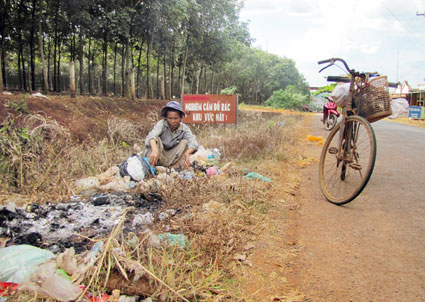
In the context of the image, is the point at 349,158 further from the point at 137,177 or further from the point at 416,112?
the point at 416,112

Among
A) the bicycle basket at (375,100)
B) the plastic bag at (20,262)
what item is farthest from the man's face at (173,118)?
the plastic bag at (20,262)

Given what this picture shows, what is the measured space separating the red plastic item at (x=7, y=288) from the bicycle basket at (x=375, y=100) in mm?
3734

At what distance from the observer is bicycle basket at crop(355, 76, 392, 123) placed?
3.70 m

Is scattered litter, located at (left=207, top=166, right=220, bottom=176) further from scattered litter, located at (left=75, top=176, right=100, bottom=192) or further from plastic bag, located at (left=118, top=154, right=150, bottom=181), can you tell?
scattered litter, located at (left=75, top=176, right=100, bottom=192)

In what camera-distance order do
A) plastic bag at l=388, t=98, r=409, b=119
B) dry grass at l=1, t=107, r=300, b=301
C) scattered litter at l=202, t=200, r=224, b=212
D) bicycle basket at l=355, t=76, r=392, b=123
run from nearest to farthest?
dry grass at l=1, t=107, r=300, b=301
scattered litter at l=202, t=200, r=224, b=212
bicycle basket at l=355, t=76, r=392, b=123
plastic bag at l=388, t=98, r=409, b=119

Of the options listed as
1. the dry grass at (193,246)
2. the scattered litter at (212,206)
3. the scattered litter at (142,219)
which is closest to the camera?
the dry grass at (193,246)

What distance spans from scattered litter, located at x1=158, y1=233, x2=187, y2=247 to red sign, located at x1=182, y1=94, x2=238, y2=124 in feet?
21.5

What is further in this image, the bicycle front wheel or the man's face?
the man's face

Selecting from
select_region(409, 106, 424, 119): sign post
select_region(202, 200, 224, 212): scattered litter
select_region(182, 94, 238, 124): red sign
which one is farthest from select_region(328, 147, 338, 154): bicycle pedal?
select_region(409, 106, 424, 119): sign post

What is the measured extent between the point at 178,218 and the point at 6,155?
110 inches

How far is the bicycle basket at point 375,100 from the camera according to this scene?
370 cm

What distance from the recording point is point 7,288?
180 centimetres

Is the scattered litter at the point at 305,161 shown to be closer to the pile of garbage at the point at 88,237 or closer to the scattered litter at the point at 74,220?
the pile of garbage at the point at 88,237

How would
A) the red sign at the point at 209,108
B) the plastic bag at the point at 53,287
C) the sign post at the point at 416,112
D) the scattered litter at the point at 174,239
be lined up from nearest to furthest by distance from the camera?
the plastic bag at the point at 53,287, the scattered litter at the point at 174,239, the red sign at the point at 209,108, the sign post at the point at 416,112
